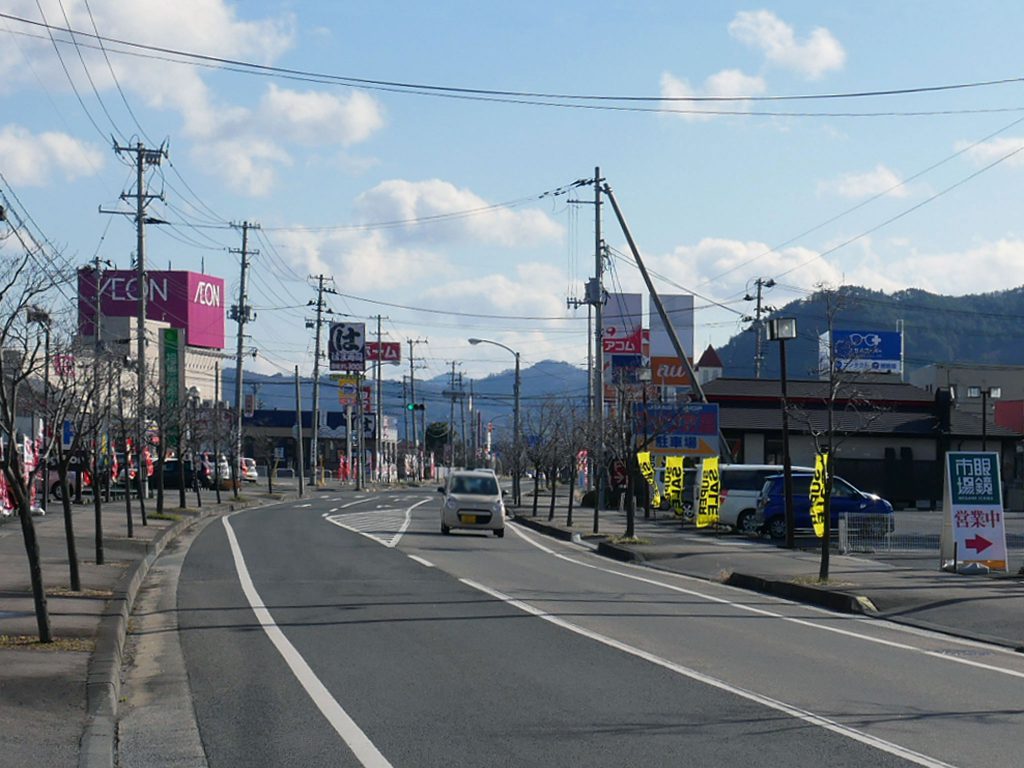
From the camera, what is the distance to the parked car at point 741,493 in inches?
1378

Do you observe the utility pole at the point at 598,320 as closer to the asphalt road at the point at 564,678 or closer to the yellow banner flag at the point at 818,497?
the yellow banner flag at the point at 818,497

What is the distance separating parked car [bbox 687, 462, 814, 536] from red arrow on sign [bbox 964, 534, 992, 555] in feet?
38.3

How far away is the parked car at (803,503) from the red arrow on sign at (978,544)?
859 cm

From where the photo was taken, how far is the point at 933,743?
856 cm

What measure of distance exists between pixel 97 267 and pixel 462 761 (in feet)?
116

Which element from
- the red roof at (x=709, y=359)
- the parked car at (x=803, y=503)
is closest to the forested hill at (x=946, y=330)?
the red roof at (x=709, y=359)

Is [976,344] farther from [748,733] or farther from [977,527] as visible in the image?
[748,733]

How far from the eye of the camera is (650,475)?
42.8 m

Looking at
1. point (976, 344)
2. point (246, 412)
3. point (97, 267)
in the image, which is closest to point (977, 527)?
point (97, 267)

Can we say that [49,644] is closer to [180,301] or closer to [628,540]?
[628,540]

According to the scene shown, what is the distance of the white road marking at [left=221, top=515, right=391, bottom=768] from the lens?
8117mm

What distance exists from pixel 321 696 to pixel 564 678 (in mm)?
2202

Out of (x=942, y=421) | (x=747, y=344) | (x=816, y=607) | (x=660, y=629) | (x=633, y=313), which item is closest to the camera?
(x=660, y=629)

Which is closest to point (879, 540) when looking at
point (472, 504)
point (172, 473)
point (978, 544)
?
point (978, 544)
